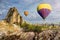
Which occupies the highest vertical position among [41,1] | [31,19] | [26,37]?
[41,1]

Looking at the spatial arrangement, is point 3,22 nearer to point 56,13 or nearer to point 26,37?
point 26,37

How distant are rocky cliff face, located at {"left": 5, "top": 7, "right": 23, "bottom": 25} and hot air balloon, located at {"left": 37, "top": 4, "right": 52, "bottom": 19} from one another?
30.0 inches

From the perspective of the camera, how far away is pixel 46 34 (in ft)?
31.8

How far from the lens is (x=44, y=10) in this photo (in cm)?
1070

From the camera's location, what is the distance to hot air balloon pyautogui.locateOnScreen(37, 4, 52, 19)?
10.1 metres

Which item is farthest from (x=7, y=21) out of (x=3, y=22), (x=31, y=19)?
(x=31, y=19)

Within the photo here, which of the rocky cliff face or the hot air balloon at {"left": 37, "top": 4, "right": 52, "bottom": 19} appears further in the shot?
the rocky cliff face

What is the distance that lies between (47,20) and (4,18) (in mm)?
1560

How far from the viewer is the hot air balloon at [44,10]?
Result: 33.1 feet

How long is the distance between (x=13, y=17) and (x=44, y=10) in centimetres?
125

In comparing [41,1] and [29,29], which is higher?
[41,1]

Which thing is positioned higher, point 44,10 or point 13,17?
point 44,10

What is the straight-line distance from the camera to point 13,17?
10.3m

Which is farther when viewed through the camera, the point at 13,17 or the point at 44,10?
the point at 44,10
